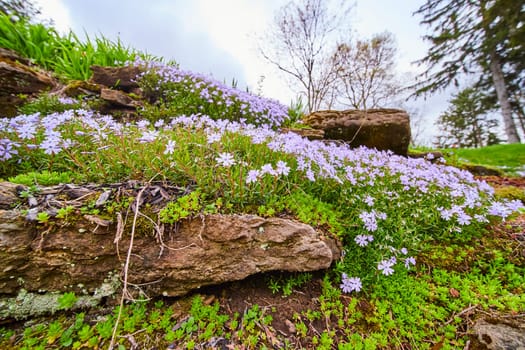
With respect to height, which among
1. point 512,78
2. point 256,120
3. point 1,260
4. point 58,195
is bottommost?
point 1,260

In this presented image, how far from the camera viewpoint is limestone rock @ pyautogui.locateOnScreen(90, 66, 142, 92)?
5473 millimetres

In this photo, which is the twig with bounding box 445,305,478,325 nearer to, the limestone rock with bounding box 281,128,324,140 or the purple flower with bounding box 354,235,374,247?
the purple flower with bounding box 354,235,374,247

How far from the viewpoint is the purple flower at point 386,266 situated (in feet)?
6.25

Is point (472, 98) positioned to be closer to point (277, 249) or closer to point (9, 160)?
point (277, 249)

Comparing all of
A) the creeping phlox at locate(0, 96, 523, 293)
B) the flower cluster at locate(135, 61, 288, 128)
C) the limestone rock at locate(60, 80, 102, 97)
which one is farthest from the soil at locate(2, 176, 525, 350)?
the limestone rock at locate(60, 80, 102, 97)

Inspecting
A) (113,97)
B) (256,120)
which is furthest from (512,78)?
(113,97)

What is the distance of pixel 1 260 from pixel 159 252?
0.92 metres

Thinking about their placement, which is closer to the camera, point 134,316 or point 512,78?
point 134,316

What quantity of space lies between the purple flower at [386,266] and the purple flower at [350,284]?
229 millimetres

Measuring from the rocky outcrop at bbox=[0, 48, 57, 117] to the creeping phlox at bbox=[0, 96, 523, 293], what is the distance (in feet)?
8.19

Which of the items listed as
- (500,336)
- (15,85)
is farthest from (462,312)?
(15,85)

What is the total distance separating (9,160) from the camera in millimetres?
2029

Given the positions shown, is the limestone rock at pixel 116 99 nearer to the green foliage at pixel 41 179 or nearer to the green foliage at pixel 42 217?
the green foliage at pixel 41 179

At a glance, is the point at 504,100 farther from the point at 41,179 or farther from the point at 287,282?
the point at 41,179
